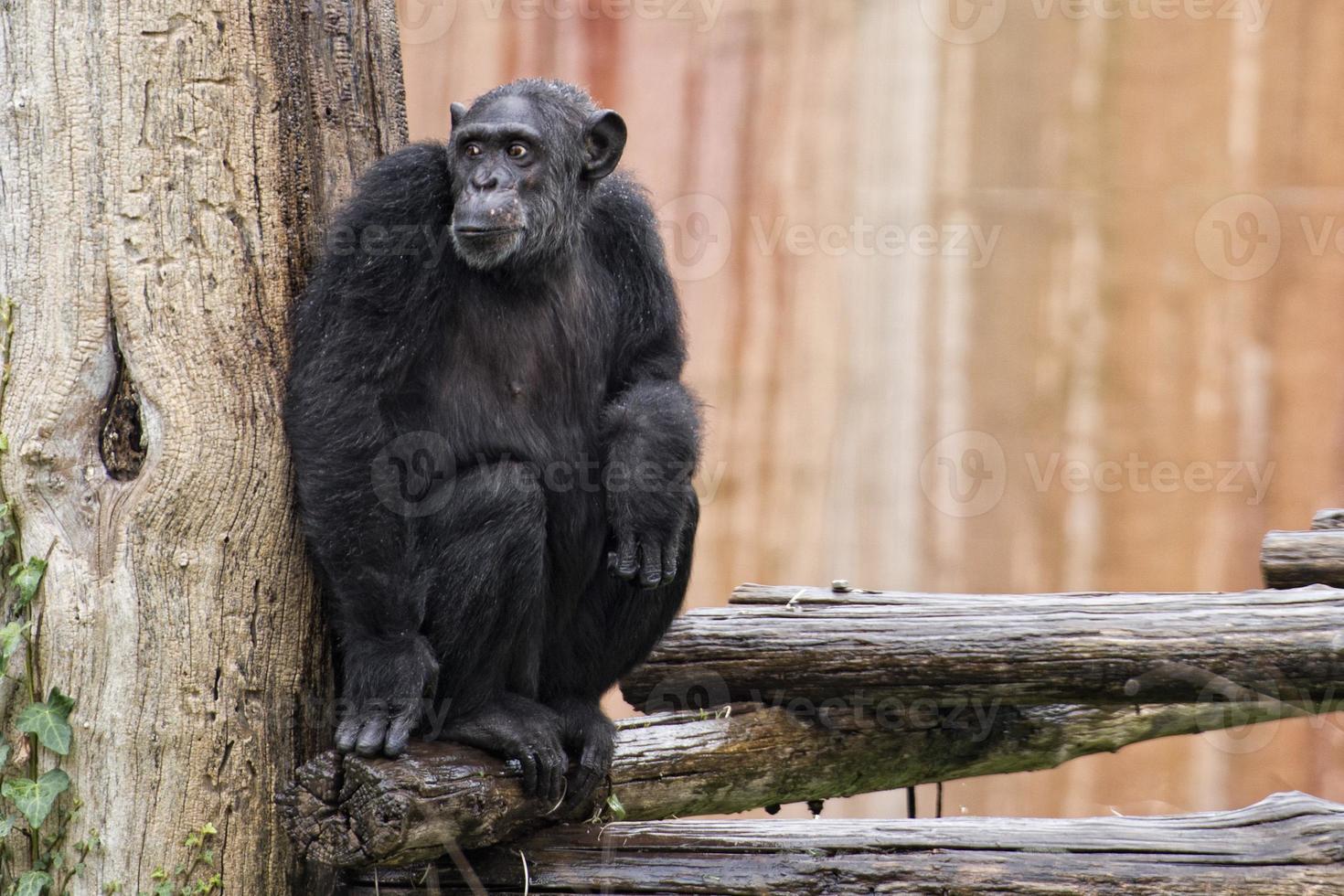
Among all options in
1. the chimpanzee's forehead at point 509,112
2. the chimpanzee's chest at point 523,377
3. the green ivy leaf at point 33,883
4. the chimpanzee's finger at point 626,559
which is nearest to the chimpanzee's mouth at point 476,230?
the chimpanzee's chest at point 523,377

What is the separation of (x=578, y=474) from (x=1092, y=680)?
1917 mm

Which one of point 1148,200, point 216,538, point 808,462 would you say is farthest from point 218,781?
point 1148,200

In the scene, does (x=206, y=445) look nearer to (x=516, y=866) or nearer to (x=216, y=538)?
(x=216, y=538)

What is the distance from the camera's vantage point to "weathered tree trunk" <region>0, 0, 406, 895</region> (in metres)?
4.06

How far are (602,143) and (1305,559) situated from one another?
3.07 meters

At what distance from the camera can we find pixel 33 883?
13.1 feet

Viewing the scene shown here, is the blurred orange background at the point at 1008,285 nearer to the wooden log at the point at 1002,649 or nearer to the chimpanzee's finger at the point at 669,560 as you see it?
the wooden log at the point at 1002,649

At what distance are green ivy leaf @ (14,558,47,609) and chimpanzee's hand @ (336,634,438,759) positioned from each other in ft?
2.96

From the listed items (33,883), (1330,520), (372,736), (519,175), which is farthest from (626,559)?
(1330,520)

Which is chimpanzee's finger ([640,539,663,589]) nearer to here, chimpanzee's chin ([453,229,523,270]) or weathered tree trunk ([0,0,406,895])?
chimpanzee's chin ([453,229,523,270])

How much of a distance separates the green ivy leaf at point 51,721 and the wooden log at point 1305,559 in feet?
13.7

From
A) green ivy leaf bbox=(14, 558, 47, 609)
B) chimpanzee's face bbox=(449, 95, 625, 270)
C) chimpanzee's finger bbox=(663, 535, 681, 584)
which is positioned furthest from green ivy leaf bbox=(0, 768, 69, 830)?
chimpanzee's face bbox=(449, 95, 625, 270)

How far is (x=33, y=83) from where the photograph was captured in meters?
4.11

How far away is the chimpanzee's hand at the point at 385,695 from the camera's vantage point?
4.09 m
